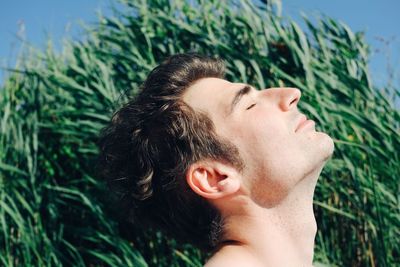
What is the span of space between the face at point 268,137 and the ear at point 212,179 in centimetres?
4

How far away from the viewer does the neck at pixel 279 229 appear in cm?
176

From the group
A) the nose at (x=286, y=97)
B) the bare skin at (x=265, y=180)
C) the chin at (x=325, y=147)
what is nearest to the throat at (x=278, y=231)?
the bare skin at (x=265, y=180)

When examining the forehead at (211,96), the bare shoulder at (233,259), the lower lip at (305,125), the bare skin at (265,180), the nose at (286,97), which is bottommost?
the bare shoulder at (233,259)

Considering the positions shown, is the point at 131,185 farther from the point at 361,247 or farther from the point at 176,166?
the point at 361,247

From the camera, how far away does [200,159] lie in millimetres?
1929

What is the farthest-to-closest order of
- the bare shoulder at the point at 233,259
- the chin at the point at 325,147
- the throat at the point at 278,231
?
the chin at the point at 325,147 → the throat at the point at 278,231 → the bare shoulder at the point at 233,259

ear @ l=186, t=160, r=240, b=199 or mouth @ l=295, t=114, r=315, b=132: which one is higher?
mouth @ l=295, t=114, r=315, b=132

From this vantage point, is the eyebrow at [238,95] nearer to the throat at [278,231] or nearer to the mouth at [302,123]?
the mouth at [302,123]

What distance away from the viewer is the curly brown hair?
192cm

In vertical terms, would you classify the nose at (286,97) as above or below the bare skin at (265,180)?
above

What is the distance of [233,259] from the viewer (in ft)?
5.49

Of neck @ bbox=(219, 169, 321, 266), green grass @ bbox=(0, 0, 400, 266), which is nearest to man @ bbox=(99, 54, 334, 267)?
neck @ bbox=(219, 169, 321, 266)

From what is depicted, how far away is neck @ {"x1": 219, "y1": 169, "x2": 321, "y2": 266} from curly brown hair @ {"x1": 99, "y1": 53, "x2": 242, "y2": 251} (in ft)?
0.28

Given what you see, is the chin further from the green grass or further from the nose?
the green grass
